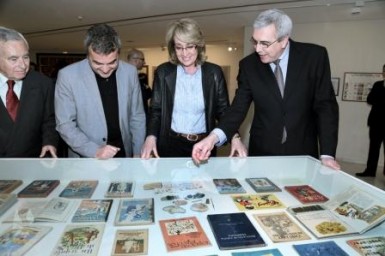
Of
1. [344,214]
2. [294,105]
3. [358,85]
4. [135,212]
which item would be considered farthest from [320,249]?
[358,85]

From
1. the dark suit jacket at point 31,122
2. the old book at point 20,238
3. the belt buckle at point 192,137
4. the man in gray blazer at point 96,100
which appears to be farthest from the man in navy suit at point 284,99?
the dark suit jacket at point 31,122

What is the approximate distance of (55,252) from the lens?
3.01 ft

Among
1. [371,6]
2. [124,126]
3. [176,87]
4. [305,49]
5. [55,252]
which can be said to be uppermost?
[371,6]

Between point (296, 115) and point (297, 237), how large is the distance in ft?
2.81

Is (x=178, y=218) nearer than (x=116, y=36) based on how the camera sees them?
Yes

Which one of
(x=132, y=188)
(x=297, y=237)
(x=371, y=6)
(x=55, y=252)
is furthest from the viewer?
(x=371, y=6)

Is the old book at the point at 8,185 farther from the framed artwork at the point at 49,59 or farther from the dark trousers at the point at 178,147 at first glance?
the framed artwork at the point at 49,59

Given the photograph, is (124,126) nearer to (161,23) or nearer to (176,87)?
(176,87)

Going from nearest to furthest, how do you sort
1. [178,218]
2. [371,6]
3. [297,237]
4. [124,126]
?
1. [297,237]
2. [178,218]
3. [124,126]
4. [371,6]

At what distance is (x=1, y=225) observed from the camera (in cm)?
106

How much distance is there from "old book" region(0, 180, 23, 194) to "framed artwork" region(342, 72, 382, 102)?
5781mm

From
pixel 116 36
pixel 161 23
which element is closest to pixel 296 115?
pixel 116 36

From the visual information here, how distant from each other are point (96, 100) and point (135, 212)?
2.95 feet

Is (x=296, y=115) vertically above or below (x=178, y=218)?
above
